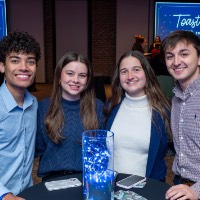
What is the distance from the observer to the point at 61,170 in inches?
73.7

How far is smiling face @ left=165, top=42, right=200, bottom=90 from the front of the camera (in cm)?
171

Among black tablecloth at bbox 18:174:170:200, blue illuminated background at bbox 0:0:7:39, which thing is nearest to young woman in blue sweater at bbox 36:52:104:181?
black tablecloth at bbox 18:174:170:200

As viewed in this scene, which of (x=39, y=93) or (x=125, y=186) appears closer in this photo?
(x=125, y=186)

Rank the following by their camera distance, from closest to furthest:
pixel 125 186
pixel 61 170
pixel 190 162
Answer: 1. pixel 125 186
2. pixel 190 162
3. pixel 61 170

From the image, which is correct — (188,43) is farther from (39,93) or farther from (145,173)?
(39,93)

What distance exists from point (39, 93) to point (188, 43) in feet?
22.2

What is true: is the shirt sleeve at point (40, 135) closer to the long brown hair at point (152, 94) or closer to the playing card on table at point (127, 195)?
the long brown hair at point (152, 94)

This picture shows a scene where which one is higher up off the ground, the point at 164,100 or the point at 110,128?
the point at 164,100

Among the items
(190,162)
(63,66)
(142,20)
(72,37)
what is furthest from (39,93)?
(190,162)

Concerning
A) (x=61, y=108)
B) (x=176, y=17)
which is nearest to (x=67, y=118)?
(x=61, y=108)

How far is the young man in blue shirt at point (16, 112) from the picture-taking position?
1.68 meters

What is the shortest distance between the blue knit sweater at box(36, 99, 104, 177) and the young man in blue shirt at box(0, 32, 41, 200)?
14 centimetres

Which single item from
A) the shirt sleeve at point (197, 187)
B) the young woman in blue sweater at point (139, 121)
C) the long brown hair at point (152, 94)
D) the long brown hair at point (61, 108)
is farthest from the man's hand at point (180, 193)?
the long brown hair at point (61, 108)

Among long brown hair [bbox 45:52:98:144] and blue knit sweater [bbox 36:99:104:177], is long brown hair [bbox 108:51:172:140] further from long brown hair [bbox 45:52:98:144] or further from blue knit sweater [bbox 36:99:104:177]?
blue knit sweater [bbox 36:99:104:177]
